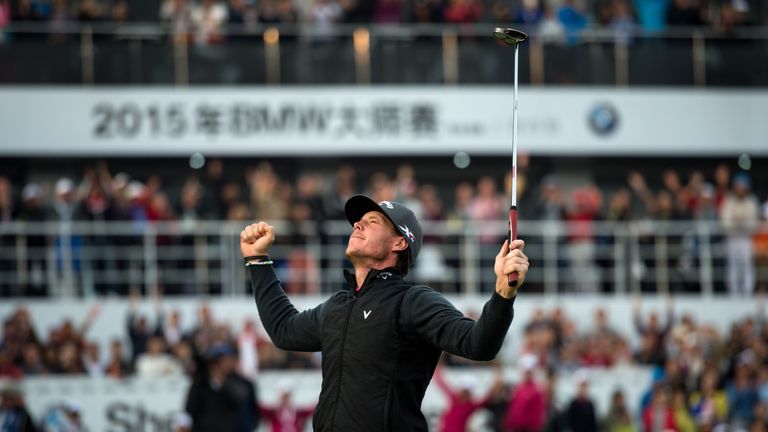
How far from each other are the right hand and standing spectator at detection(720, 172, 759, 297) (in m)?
15.0

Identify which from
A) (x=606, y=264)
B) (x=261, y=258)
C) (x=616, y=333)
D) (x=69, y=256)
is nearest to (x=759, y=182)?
(x=606, y=264)

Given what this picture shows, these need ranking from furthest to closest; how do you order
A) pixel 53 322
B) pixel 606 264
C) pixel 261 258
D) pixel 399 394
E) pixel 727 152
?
1. pixel 727 152
2. pixel 606 264
3. pixel 53 322
4. pixel 261 258
5. pixel 399 394

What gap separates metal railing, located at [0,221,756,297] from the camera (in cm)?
2000

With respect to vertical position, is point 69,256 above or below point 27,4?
below

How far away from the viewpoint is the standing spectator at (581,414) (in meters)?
17.0

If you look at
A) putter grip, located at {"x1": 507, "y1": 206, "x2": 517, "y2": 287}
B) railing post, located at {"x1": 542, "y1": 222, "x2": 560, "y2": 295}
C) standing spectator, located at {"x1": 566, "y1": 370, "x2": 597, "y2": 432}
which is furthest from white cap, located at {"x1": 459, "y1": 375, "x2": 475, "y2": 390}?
putter grip, located at {"x1": 507, "y1": 206, "x2": 517, "y2": 287}

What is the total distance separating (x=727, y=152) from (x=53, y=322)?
35.7 feet

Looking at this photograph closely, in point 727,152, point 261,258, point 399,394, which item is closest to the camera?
point 399,394

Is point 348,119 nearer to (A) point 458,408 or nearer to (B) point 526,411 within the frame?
(B) point 526,411

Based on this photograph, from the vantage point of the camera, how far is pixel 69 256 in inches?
786

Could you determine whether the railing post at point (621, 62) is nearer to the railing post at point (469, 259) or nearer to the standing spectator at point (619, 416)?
the railing post at point (469, 259)

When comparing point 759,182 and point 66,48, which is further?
point 759,182

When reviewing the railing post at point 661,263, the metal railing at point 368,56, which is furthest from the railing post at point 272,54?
the railing post at point 661,263

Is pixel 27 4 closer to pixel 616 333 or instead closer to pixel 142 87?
pixel 142 87
